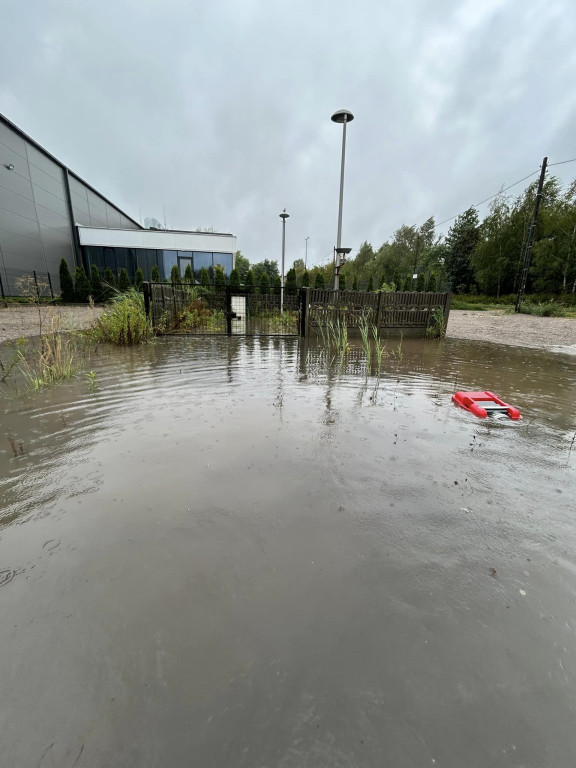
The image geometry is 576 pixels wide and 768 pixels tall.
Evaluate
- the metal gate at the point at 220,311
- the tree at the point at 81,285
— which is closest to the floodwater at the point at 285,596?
the metal gate at the point at 220,311

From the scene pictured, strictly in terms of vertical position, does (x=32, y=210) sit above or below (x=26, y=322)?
above

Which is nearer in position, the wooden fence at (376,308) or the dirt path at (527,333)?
the dirt path at (527,333)

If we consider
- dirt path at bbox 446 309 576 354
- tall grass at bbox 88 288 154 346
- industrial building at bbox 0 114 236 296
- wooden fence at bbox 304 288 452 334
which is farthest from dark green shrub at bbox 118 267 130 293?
dirt path at bbox 446 309 576 354

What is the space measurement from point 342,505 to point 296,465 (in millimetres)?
598

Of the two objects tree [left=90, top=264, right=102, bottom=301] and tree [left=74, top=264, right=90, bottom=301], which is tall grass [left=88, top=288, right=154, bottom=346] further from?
tree [left=74, top=264, right=90, bottom=301]

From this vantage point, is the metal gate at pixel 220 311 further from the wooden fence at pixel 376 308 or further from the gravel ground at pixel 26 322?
the gravel ground at pixel 26 322

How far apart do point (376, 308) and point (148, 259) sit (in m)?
23.0

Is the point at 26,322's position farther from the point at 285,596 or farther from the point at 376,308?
the point at 285,596

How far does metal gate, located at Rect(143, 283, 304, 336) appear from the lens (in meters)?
10.5

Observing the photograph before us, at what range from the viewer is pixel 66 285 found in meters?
21.7

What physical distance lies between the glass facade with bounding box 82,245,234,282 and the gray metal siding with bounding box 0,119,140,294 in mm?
1819

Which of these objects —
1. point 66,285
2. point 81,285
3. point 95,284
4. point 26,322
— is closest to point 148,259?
point 95,284

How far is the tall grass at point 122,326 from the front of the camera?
8.27 m

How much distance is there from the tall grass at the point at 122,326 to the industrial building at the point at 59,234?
14142 mm
